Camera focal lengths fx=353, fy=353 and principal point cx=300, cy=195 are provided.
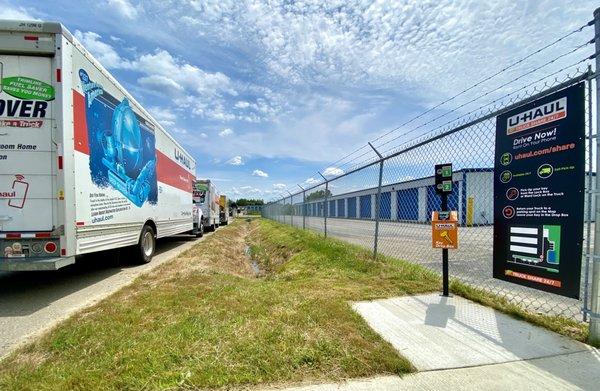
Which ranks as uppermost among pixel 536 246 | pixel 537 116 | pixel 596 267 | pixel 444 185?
pixel 537 116

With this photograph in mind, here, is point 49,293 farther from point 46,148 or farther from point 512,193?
point 512,193

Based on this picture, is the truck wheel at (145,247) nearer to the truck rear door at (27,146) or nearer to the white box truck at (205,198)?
the truck rear door at (27,146)

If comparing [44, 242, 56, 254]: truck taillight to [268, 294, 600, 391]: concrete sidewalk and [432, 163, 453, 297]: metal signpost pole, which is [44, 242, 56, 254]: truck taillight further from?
[432, 163, 453, 297]: metal signpost pole

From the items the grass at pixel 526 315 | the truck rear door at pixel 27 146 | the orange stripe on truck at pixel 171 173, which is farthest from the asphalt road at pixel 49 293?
the grass at pixel 526 315

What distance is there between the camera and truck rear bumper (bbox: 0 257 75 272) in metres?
5.09

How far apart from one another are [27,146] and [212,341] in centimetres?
424

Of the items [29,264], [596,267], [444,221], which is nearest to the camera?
[596,267]

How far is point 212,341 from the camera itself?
10.9 ft

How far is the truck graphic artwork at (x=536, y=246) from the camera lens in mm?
3520

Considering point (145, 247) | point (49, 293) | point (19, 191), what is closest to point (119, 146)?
point (19, 191)

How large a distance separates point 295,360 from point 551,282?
2.68 m

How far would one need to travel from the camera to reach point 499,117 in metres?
4.23

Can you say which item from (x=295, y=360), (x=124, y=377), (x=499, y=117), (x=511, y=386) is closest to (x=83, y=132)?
(x=124, y=377)

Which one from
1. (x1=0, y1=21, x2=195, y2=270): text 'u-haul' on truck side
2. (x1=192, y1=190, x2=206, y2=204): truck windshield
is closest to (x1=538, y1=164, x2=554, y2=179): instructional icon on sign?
(x1=0, y1=21, x2=195, y2=270): text 'u-haul' on truck side
